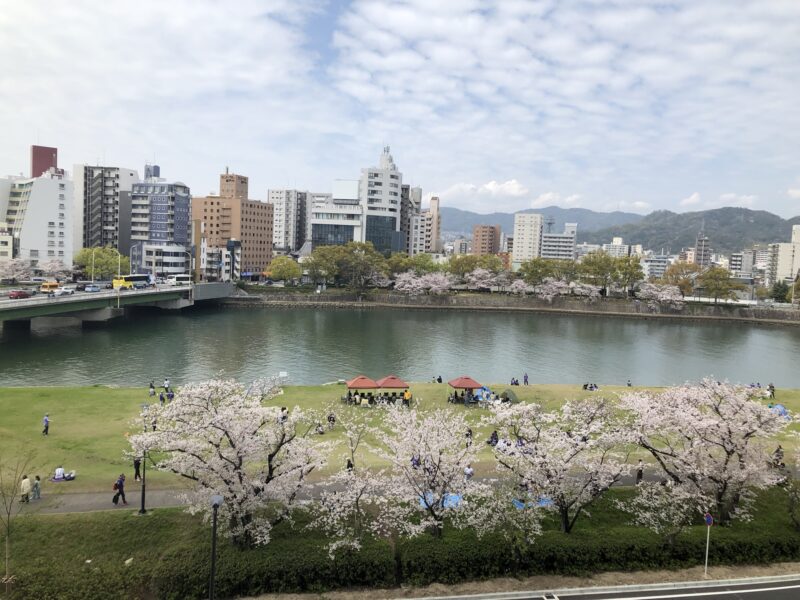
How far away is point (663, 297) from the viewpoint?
245 ft

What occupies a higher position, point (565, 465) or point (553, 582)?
point (565, 465)

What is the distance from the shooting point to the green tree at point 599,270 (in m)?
77.2

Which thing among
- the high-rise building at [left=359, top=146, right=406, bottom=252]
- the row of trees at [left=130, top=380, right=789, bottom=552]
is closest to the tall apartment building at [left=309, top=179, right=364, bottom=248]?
the high-rise building at [left=359, top=146, right=406, bottom=252]

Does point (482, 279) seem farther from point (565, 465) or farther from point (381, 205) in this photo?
point (565, 465)

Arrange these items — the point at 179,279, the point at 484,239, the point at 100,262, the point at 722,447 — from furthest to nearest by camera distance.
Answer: the point at 484,239 < the point at 179,279 < the point at 100,262 < the point at 722,447

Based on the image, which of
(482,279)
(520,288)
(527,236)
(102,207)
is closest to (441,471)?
(520,288)

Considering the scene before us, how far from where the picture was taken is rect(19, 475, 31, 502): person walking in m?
13.2

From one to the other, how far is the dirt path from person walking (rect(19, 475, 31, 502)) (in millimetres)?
6745

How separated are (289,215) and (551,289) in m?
66.4

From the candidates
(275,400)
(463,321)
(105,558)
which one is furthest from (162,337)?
(105,558)

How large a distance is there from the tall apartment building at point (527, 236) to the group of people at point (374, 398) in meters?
129

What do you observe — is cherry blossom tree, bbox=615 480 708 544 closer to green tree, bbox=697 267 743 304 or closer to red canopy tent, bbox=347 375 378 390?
red canopy tent, bbox=347 375 378 390

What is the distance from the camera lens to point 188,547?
11.4 m

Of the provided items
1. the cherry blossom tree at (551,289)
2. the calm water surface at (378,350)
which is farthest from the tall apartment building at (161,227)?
the cherry blossom tree at (551,289)
